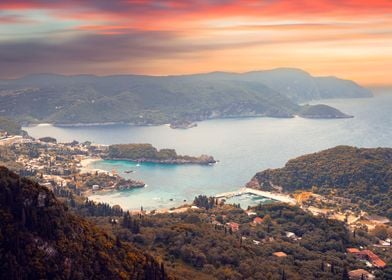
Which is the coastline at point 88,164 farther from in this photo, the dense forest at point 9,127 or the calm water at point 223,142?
the dense forest at point 9,127

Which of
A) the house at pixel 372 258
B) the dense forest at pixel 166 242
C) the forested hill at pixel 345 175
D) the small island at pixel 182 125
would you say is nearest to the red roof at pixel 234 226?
the dense forest at pixel 166 242

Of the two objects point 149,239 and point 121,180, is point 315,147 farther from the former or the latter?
point 149,239

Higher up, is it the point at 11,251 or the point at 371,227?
the point at 11,251

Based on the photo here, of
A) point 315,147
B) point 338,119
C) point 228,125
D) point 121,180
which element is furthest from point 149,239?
point 338,119

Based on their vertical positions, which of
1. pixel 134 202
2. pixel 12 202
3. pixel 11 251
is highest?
pixel 12 202

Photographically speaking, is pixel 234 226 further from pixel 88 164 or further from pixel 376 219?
pixel 88 164

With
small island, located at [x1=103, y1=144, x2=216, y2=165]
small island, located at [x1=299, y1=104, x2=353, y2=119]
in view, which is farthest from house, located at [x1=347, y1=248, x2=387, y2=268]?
small island, located at [x1=299, y1=104, x2=353, y2=119]
